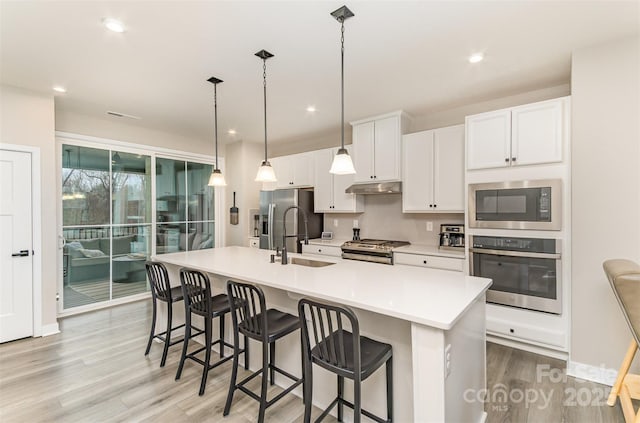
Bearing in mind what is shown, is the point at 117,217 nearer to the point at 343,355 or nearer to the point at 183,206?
the point at 183,206

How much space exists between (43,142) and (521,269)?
5169 mm

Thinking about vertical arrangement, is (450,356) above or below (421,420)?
above

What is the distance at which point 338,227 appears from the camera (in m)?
4.95

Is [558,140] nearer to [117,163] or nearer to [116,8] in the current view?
[116,8]

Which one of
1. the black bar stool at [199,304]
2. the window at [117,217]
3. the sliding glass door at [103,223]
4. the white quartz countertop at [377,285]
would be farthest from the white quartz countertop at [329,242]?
the sliding glass door at [103,223]

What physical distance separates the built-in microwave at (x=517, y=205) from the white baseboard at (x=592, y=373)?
1122 mm

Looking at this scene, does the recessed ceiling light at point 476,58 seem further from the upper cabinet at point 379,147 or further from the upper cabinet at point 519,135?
the upper cabinet at point 379,147

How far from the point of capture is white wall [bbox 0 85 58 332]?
3.19 metres

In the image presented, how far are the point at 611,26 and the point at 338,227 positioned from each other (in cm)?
367

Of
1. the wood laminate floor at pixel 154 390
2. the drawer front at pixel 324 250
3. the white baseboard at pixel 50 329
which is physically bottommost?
the wood laminate floor at pixel 154 390

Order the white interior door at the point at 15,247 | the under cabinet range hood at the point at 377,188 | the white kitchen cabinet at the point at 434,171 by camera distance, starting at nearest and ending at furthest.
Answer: the white interior door at the point at 15,247 < the white kitchen cabinet at the point at 434,171 < the under cabinet range hood at the point at 377,188

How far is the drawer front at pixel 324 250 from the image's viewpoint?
4.29 m

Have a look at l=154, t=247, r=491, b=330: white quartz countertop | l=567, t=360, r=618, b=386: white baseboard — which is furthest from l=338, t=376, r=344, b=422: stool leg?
l=567, t=360, r=618, b=386: white baseboard

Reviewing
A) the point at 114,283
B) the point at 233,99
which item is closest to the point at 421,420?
the point at 233,99
